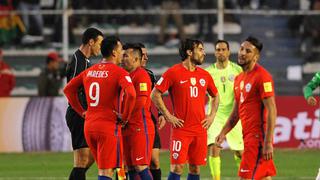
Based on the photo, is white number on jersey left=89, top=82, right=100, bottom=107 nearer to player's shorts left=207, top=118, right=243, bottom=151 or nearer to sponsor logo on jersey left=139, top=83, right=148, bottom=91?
sponsor logo on jersey left=139, top=83, right=148, bottom=91

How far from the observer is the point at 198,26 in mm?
24844

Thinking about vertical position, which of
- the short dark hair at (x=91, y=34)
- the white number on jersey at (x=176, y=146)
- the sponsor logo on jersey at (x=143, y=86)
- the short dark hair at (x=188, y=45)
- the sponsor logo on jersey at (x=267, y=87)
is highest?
the short dark hair at (x=91, y=34)

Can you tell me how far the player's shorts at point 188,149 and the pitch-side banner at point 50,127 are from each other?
342 inches

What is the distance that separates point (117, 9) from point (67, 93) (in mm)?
12613

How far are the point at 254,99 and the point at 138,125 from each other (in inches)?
91.0

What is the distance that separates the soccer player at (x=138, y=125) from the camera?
13539 mm

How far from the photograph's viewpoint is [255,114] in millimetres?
11852

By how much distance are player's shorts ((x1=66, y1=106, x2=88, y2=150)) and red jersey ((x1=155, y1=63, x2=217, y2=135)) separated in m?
1.15

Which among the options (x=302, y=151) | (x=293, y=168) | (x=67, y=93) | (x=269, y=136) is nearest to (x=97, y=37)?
(x=67, y=93)

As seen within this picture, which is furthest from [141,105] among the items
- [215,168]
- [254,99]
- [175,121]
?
[215,168]

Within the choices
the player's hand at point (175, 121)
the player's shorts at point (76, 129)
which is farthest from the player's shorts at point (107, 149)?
the player's hand at point (175, 121)

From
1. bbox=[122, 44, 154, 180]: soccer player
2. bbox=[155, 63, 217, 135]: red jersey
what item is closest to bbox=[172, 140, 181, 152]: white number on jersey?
bbox=[155, 63, 217, 135]: red jersey

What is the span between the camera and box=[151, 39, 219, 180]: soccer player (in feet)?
45.4

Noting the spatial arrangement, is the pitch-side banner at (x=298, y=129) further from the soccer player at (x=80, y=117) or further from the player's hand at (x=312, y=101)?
the player's hand at (x=312, y=101)
